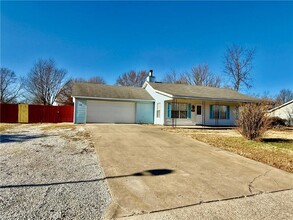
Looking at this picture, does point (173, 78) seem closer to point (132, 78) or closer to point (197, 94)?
point (132, 78)

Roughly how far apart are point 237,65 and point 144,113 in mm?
22036

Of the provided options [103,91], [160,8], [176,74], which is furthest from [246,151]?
[176,74]

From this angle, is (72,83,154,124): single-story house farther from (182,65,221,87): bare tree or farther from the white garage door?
(182,65,221,87): bare tree

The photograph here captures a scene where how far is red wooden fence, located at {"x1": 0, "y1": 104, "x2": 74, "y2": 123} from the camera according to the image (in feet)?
55.7

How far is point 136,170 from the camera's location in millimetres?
4477

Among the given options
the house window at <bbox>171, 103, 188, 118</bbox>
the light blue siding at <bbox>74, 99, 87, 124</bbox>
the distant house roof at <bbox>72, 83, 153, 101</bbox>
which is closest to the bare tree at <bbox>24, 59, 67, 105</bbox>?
the distant house roof at <bbox>72, 83, 153, 101</bbox>

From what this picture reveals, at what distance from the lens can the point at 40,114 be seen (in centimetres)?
1769

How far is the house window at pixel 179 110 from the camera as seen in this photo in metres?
16.7

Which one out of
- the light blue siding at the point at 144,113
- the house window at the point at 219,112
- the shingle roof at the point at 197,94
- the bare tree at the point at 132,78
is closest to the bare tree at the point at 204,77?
the bare tree at the point at 132,78

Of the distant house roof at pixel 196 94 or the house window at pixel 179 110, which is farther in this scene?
the house window at pixel 179 110

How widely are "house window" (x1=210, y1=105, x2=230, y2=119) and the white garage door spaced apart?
753cm

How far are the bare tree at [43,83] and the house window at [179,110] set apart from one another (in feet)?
74.8

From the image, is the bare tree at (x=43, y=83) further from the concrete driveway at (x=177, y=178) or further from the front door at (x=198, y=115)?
the concrete driveway at (x=177, y=178)

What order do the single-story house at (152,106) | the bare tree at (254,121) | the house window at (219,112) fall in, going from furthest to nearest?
the house window at (219,112) < the single-story house at (152,106) < the bare tree at (254,121)
